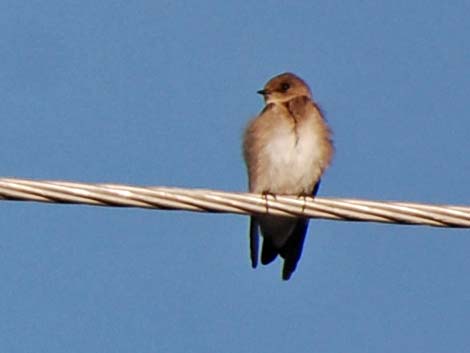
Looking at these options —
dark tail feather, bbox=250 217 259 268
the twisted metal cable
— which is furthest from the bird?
the twisted metal cable

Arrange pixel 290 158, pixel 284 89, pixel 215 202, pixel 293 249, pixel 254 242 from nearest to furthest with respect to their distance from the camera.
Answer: pixel 215 202 → pixel 290 158 → pixel 254 242 → pixel 293 249 → pixel 284 89

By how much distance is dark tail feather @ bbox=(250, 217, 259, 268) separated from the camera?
28.3 feet

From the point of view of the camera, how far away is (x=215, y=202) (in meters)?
5.30

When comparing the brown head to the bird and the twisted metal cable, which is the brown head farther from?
the twisted metal cable

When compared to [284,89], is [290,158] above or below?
below

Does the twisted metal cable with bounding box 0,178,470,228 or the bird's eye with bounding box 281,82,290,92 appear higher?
the bird's eye with bounding box 281,82,290,92

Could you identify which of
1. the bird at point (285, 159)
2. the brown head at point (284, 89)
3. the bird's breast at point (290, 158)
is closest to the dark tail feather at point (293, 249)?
the bird at point (285, 159)

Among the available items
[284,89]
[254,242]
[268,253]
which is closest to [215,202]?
[254,242]

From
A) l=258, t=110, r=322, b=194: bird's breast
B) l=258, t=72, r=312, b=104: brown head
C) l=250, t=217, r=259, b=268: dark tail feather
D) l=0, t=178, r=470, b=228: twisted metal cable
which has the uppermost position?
l=258, t=72, r=312, b=104: brown head

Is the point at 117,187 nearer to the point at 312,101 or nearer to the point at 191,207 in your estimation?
the point at 191,207

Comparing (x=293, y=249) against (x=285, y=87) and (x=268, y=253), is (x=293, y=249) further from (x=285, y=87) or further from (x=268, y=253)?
(x=285, y=87)

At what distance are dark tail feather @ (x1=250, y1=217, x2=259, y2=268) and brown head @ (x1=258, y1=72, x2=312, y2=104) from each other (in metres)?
0.75

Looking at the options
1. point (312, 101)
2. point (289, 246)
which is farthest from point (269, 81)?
point (289, 246)

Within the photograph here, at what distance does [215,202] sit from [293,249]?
3.80m
